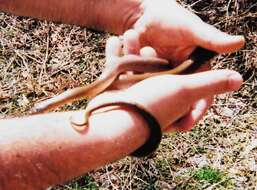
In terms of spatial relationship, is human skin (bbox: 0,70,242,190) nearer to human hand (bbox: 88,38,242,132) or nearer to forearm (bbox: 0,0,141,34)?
human hand (bbox: 88,38,242,132)

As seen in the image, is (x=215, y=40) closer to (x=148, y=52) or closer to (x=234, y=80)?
(x=234, y=80)

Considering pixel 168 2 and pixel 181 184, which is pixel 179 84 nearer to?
pixel 168 2

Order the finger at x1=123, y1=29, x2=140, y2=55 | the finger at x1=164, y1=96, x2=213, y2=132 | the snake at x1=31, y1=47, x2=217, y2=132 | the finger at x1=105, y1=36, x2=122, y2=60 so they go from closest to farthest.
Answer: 1. the finger at x1=164, y1=96, x2=213, y2=132
2. the snake at x1=31, y1=47, x2=217, y2=132
3. the finger at x1=123, y1=29, x2=140, y2=55
4. the finger at x1=105, y1=36, x2=122, y2=60

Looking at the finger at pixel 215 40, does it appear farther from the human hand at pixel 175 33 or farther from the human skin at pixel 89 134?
the human skin at pixel 89 134

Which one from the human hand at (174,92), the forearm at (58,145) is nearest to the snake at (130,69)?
the human hand at (174,92)

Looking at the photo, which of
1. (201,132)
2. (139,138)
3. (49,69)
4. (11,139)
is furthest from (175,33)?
(49,69)

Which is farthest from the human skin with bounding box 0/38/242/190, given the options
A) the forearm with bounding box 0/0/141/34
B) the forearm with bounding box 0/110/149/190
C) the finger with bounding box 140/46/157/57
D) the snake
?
the forearm with bounding box 0/0/141/34

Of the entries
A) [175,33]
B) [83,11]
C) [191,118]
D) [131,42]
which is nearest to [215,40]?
[175,33]
